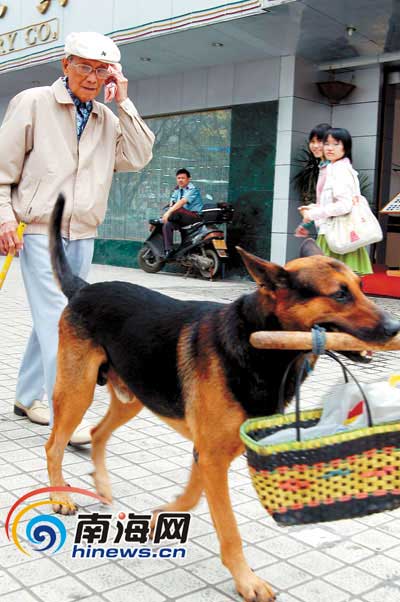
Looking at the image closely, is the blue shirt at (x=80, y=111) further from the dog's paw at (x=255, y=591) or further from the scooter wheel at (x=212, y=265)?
the scooter wheel at (x=212, y=265)

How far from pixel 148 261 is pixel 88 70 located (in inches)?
432

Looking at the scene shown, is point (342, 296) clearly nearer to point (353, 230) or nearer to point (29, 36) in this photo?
point (353, 230)

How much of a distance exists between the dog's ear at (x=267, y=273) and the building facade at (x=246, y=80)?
8765mm

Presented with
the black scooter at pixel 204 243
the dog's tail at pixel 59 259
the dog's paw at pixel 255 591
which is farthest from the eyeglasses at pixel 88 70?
the black scooter at pixel 204 243

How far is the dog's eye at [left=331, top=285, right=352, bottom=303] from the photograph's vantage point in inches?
87.0

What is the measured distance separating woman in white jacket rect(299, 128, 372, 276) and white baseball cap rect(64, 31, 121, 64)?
2.64 meters

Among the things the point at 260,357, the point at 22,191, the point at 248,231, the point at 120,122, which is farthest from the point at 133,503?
the point at 248,231

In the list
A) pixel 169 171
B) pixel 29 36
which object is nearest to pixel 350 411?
pixel 169 171

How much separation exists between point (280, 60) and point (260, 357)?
451 inches

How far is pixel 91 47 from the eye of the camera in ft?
12.0

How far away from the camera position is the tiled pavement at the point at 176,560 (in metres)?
2.48

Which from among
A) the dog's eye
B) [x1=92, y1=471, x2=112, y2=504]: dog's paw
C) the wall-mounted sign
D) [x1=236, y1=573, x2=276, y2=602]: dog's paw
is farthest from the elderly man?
the wall-mounted sign

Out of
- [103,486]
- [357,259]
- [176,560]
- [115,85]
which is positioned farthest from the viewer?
[357,259]

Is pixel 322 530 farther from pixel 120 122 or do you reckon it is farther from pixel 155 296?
pixel 120 122
